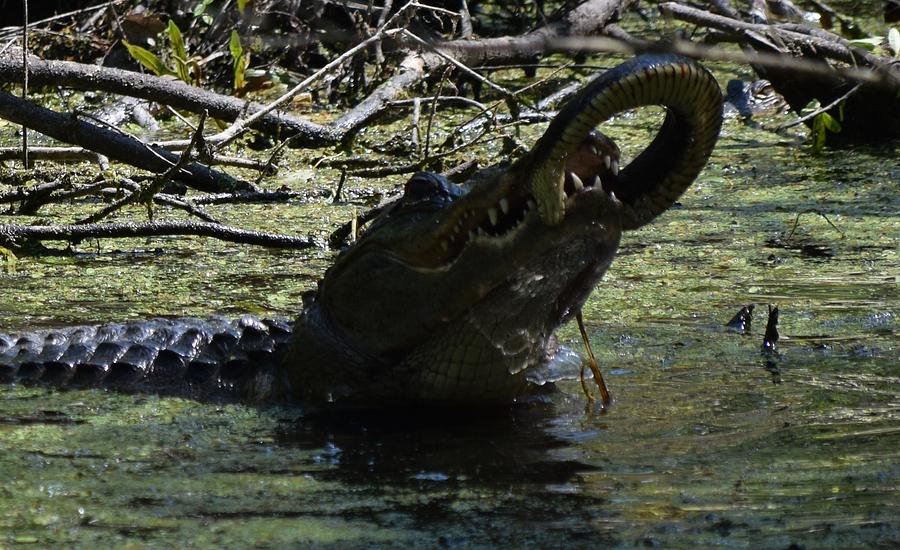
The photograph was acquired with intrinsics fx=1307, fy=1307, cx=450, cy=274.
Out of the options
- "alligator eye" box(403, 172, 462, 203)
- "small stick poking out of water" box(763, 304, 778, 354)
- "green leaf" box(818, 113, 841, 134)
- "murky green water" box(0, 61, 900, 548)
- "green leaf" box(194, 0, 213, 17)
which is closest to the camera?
"murky green water" box(0, 61, 900, 548)

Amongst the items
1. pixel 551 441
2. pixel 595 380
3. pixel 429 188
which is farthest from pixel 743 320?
pixel 429 188

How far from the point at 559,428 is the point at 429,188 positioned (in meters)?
0.64

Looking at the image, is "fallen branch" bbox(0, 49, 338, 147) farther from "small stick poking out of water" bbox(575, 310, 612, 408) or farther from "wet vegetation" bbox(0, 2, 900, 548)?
"small stick poking out of water" bbox(575, 310, 612, 408)

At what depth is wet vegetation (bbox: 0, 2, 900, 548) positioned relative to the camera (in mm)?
2271

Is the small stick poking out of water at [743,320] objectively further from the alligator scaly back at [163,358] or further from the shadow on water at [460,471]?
the alligator scaly back at [163,358]

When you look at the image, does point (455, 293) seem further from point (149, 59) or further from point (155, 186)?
point (149, 59)

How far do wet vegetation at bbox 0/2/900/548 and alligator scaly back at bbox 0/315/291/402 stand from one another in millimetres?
113

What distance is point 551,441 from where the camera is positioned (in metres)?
2.94

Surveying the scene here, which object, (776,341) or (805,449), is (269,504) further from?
(776,341)

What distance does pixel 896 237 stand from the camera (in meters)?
5.25

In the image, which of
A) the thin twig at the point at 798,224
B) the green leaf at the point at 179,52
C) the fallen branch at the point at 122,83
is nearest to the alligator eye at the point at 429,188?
the fallen branch at the point at 122,83

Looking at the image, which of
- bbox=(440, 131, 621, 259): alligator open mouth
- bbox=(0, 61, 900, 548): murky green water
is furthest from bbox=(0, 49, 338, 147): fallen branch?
bbox=(440, 131, 621, 259): alligator open mouth

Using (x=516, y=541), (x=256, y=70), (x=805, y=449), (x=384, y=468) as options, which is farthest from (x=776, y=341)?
(x=256, y=70)

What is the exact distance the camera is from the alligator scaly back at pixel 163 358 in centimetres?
354
